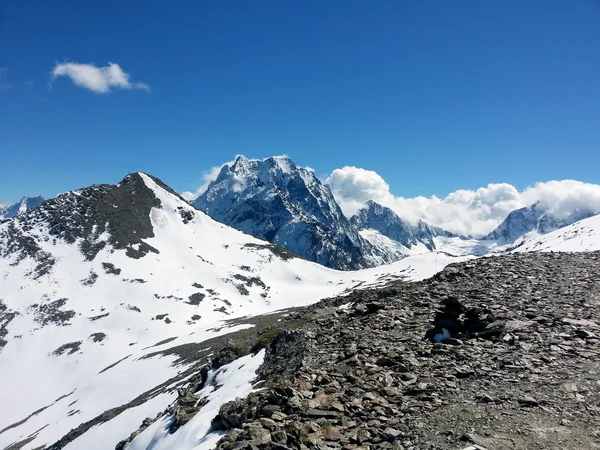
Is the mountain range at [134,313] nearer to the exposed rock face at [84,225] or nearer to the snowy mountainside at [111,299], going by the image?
the snowy mountainside at [111,299]

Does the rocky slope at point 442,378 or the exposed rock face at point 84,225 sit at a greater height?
the exposed rock face at point 84,225

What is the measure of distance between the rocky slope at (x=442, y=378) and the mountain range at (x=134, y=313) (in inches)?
162

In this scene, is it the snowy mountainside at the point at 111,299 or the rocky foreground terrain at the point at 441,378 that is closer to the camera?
the rocky foreground terrain at the point at 441,378

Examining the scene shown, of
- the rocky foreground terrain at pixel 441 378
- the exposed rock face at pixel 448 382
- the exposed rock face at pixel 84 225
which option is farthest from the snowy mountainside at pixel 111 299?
the exposed rock face at pixel 448 382

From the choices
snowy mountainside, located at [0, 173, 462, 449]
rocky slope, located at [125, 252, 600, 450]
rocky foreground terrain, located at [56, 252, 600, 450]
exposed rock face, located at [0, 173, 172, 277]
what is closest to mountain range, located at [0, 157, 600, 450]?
snowy mountainside, located at [0, 173, 462, 449]

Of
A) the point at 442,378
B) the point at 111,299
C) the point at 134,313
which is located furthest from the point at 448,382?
the point at 111,299

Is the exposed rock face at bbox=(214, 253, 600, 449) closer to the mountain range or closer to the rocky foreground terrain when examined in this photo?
the rocky foreground terrain

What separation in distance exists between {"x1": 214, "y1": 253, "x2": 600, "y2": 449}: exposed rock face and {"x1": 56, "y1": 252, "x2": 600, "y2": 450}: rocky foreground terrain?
0.05 metres

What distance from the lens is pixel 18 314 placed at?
12288 cm

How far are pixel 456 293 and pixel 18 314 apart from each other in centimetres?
14325

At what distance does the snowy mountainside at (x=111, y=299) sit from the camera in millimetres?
73394

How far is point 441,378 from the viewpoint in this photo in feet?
45.5

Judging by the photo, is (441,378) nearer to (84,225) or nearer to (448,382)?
(448,382)

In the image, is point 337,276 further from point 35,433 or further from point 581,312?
point 581,312
